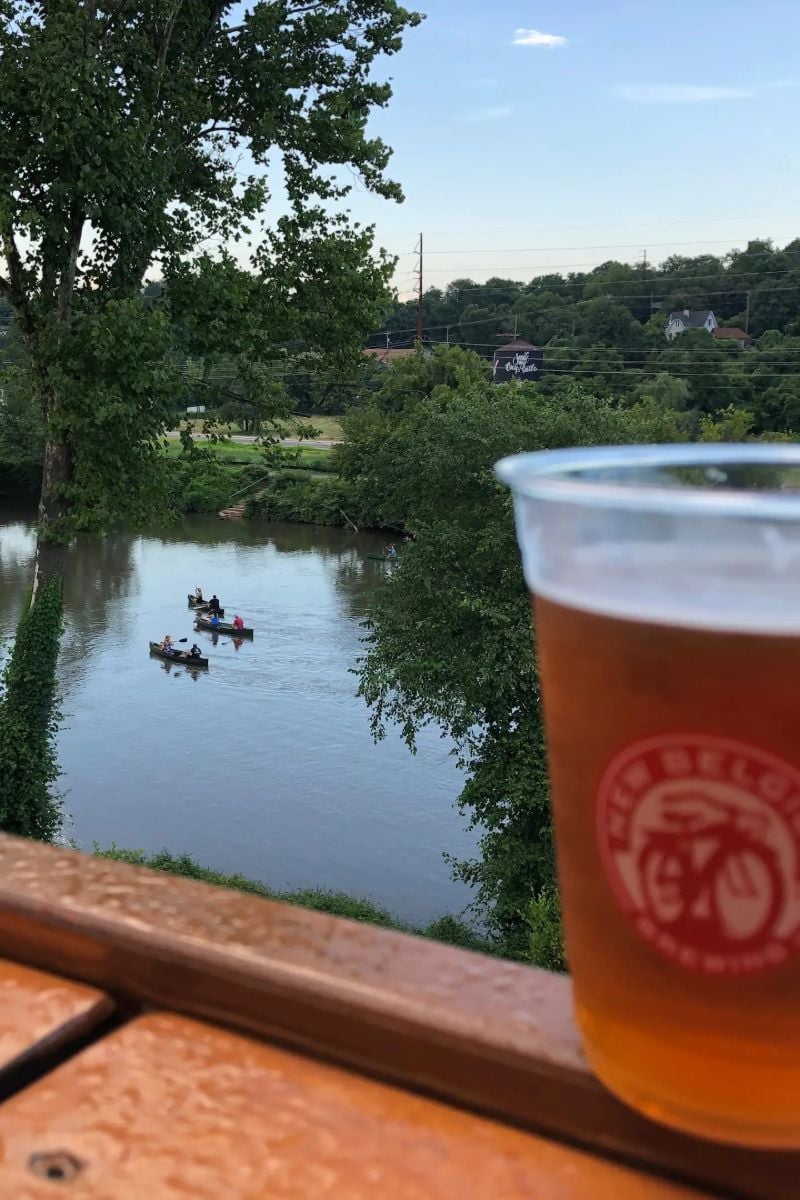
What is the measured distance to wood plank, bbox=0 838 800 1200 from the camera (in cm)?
42

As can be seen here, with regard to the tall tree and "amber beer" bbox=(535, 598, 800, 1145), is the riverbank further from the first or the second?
"amber beer" bbox=(535, 598, 800, 1145)

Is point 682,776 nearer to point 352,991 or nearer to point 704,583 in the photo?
point 704,583

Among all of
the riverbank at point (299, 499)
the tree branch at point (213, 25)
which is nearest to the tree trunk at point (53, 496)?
the tree branch at point (213, 25)

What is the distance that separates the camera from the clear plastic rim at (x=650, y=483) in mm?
303

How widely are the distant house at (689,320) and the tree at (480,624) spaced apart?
2690 centimetres

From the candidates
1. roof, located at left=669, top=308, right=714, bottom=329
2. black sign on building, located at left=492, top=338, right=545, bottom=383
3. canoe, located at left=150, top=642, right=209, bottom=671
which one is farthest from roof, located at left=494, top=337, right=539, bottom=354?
canoe, located at left=150, top=642, right=209, bottom=671

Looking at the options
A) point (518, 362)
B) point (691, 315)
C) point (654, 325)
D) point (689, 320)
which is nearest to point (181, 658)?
point (518, 362)

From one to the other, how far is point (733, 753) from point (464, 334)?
4461cm

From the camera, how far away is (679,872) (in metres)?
0.33

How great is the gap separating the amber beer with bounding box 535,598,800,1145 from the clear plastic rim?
0.04 metres

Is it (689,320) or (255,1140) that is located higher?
(689,320)

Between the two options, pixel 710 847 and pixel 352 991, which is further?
pixel 352 991

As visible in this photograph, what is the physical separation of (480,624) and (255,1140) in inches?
445

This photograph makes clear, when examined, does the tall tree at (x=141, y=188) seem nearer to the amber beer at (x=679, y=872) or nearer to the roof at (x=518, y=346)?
the amber beer at (x=679, y=872)
